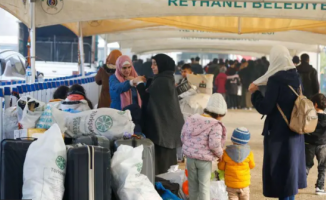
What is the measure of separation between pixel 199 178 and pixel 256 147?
19.2 ft

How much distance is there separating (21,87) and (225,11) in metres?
3.57

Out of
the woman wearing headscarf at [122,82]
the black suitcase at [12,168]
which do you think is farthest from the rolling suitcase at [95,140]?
the woman wearing headscarf at [122,82]

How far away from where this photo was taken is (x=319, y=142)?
715 cm

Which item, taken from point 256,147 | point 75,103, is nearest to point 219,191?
point 75,103

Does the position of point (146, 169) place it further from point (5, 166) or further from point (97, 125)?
point (5, 166)

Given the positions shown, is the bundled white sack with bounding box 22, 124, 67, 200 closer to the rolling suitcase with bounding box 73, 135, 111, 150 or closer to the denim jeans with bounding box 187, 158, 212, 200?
the rolling suitcase with bounding box 73, 135, 111, 150

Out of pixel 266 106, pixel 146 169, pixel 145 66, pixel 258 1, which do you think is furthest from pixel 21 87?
pixel 145 66

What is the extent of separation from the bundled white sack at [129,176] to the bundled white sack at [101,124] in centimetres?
A: 49

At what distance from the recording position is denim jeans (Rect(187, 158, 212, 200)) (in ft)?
18.1

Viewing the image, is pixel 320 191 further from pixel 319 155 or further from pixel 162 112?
pixel 162 112

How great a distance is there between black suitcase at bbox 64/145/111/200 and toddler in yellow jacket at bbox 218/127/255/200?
1.98 m

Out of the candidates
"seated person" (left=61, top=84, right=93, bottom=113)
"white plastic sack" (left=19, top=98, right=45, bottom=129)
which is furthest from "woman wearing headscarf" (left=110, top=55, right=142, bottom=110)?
"white plastic sack" (left=19, top=98, right=45, bottom=129)

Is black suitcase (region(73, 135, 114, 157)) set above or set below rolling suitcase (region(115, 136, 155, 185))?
above

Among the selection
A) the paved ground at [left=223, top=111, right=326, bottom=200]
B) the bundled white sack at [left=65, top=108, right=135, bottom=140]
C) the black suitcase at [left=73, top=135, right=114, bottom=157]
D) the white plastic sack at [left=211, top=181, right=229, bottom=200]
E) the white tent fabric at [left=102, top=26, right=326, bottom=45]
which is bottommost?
the paved ground at [left=223, top=111, right=326, bottom=200]
